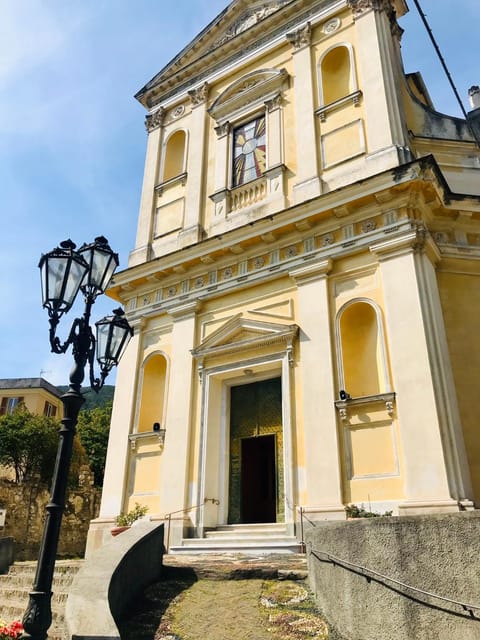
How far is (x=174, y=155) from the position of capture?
1789 centimetres

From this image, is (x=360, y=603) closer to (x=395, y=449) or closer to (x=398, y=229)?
(x=395, y=449)

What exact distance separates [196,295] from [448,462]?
290 inches

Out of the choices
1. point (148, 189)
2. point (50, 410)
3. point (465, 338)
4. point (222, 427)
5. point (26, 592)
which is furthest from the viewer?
point (50, 410)

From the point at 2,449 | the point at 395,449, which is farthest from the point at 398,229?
the point at 2,449

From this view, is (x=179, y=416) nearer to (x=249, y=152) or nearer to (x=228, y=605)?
(x=228, y=605)

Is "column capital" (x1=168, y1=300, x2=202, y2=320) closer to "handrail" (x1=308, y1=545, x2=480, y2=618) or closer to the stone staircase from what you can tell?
the stone staircase

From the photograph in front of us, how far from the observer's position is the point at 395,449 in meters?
9.44

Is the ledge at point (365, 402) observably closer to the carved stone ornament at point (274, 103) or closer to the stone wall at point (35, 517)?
the carved stone ornament at point (274, 103)

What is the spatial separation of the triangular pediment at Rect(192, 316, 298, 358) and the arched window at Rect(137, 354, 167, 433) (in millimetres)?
1658

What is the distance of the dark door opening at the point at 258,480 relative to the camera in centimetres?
1209

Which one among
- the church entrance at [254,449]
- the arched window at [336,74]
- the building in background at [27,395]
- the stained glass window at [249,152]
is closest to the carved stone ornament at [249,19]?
the arched window at [336,74]

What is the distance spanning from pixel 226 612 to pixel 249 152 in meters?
12.3

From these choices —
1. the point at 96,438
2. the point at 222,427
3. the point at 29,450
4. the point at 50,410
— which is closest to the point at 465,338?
the point at 222,427

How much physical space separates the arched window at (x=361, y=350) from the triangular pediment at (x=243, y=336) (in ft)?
3.71
